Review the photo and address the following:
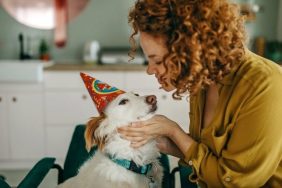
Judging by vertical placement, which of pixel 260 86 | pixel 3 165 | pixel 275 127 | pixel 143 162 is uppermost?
pixel 260 86

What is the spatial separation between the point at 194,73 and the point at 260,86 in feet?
0.63

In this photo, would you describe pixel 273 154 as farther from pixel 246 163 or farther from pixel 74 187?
pixel 74 187

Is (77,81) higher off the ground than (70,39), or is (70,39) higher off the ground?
(70,39)

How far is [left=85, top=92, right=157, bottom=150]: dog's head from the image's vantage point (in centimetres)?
120

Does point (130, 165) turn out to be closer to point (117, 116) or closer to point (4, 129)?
point (117, 116)

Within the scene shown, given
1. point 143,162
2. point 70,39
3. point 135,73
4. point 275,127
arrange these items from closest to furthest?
point 275,127
point 143,162
point 135,73
point 70,39

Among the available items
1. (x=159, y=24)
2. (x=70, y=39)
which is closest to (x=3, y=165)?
(x=70, y=39)

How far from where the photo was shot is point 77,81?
2848 mm

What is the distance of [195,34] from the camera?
0.91m

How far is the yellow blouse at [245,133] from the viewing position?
0.93 m

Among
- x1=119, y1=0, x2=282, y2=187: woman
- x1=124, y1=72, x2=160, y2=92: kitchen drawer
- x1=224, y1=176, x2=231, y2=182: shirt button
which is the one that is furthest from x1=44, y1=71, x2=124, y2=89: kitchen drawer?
x1=224, y1=176, x2=231, y2=182: shirt button

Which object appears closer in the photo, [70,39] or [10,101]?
[10,101]

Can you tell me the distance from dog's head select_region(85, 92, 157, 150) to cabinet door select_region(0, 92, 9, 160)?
76.0 inches

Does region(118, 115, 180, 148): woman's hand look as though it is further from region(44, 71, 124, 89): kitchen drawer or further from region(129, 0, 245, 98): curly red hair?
region(44, 71, 124, 89): kitchen drawer
